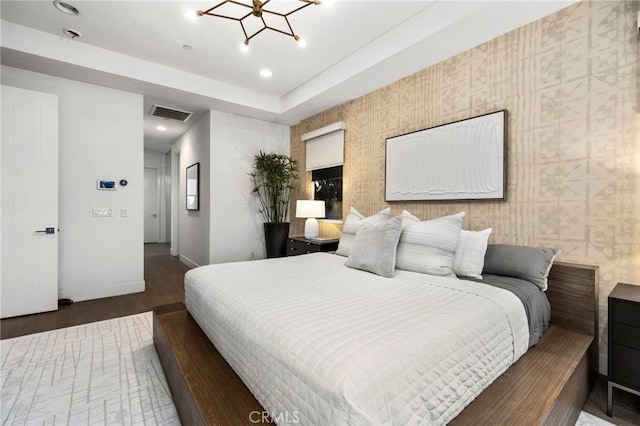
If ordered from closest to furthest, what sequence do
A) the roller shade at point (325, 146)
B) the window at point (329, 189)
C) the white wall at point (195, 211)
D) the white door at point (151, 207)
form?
the roller shade at point (325, 146) < the window at point (329, 189) < the white wall at point (195, 211) < the white door at point (151, 207)

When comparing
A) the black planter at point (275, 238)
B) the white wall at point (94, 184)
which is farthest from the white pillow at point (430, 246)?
the white wall at point (94, 184)

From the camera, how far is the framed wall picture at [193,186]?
5.04 m

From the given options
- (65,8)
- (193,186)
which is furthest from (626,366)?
(193,186)

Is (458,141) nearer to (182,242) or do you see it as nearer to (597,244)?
(597,244)

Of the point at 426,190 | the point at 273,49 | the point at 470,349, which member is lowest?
the point at 470,349

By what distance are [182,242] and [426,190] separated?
200 inches

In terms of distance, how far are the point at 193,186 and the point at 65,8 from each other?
303 centimetres

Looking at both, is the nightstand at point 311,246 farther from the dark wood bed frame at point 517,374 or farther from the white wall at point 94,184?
the white wall at point 94,184

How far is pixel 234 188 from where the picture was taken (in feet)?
15.4

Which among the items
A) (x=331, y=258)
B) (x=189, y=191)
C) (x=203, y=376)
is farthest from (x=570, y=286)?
(x=189, y=191)

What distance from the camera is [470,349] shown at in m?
1.20

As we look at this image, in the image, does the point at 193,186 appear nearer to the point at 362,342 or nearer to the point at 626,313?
the point at 362,342

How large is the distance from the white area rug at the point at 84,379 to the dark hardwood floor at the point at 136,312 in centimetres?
31

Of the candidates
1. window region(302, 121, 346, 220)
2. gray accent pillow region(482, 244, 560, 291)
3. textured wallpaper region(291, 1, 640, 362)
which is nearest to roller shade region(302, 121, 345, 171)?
window region(302, 121, 346, 220)
